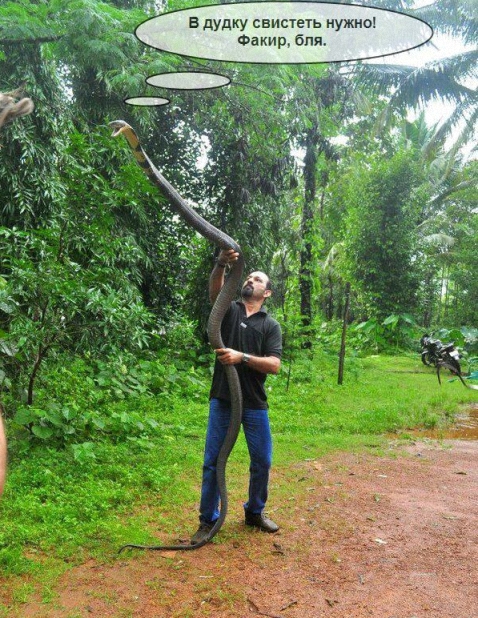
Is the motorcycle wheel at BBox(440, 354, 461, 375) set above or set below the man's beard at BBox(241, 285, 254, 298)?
below

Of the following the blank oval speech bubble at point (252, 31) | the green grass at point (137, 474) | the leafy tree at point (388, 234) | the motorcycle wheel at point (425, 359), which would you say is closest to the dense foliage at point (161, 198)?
the leafy tree at point (388, 234)

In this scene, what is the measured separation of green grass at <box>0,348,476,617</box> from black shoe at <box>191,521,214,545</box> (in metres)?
0.21

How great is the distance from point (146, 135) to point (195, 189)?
1.51 meters

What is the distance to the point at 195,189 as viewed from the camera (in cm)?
1062

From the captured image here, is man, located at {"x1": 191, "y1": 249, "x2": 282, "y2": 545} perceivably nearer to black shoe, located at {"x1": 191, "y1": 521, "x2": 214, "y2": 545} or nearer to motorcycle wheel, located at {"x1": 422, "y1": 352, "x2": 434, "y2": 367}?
black shoe, located at {"x1": 191, "y1": 521, "x2": 214, "y2": 545}

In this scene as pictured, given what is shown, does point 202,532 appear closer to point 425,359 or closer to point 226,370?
point 226,370

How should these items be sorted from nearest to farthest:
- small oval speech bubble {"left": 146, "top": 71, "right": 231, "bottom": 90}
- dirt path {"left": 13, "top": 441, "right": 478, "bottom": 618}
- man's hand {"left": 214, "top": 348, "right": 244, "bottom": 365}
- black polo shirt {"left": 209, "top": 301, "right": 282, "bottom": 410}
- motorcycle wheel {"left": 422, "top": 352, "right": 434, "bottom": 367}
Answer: dirt path {"left": 13, "top": 441, "right": 478, "bottom": 618} → man's hand {"left": 214, "top": 348, "right": 244, "bottom": 365} → black polo shirt {"left": 209, "top": 301, "right": 282, "bottom": 410} → small oval speech bubble {"left": 146, "top": 71, "right": 231, "bottom": 90} → motorcycle wheel {"left": 422, "top": 352, "right": 434, "bottom": 367}

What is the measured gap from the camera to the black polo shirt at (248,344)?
371 centimetres

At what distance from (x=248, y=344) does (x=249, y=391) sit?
1.02 feet

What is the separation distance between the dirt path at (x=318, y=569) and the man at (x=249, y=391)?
0.69 feet

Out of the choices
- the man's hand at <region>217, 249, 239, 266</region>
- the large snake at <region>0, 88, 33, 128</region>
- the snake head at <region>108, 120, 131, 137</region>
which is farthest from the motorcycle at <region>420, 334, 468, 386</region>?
the large snake at <region>0, 88, 33, 128</region>

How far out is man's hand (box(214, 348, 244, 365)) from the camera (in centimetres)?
348

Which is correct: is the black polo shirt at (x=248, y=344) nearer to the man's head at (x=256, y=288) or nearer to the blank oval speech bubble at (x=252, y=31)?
the man's head at (x=256, y=288)

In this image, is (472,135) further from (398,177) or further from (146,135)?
(146,135)
